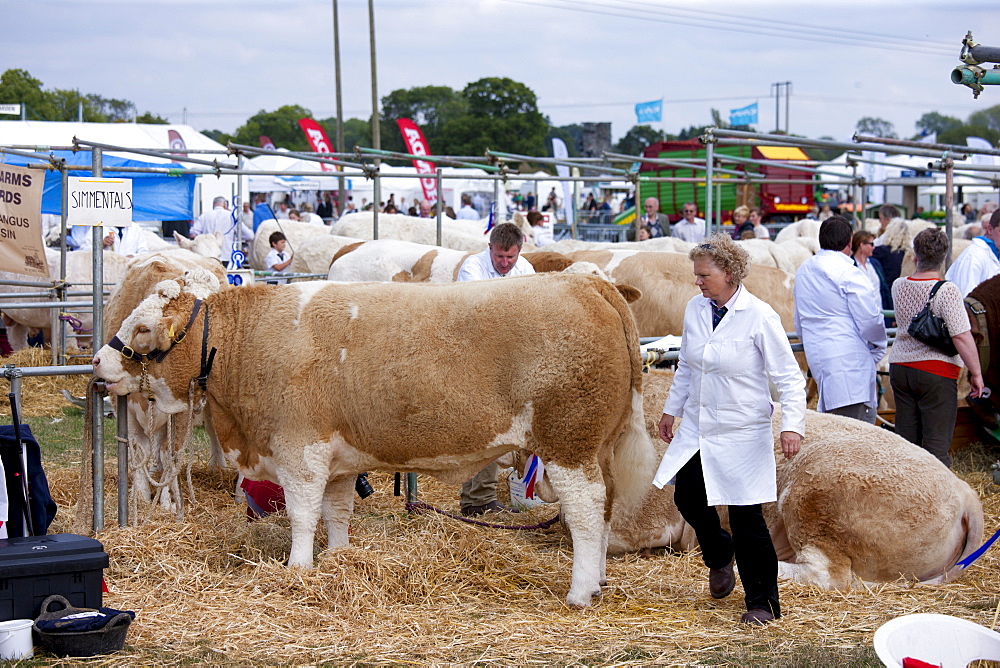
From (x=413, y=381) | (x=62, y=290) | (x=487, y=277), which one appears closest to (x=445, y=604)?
(x=413, y=381)

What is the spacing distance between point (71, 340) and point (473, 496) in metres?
8.09

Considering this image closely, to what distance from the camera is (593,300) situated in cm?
513

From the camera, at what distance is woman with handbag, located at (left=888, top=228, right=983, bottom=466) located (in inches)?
256

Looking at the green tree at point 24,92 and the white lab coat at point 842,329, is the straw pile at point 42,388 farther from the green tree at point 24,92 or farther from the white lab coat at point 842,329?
the green tree at point 24,92

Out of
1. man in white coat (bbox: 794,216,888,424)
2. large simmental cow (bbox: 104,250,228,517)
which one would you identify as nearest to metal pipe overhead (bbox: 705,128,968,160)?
man in white coat (bbox: 794,216,888,424)

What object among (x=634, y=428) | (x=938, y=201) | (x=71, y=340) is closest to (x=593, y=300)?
(x=634, y=428)

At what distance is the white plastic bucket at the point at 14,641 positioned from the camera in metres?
4.11

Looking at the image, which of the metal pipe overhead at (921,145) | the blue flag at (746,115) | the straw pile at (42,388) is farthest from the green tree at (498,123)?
the metal pipe overhead at (921,145)

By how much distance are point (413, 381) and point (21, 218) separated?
4.21m

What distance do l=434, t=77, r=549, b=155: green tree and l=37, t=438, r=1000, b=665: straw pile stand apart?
63.6 meters

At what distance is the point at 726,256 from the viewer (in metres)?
4.65

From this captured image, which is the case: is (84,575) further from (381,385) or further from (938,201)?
(938,201)

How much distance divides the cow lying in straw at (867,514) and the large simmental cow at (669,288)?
448cm

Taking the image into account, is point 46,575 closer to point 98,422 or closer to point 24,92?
point 98,422
